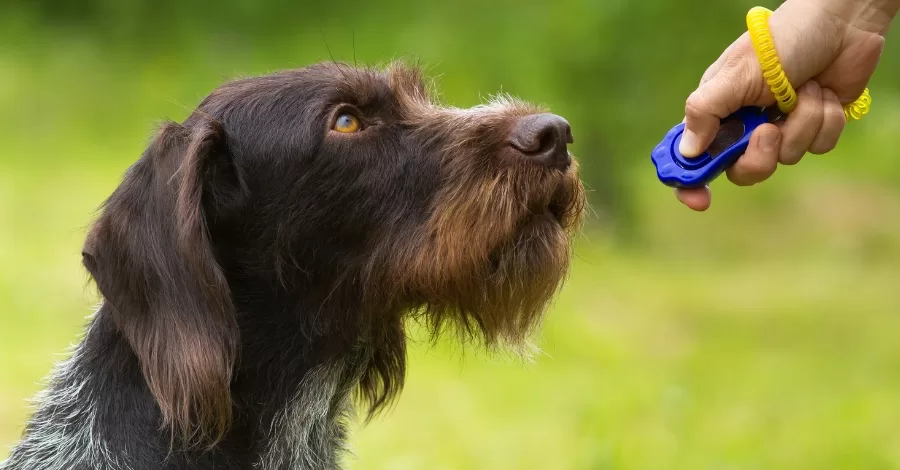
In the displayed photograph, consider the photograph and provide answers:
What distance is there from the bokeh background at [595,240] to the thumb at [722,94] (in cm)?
119

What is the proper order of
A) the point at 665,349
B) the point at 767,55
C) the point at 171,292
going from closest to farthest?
the point at 171,292 < the point at 767,55 < the point at 665,349

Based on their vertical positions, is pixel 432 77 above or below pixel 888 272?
above

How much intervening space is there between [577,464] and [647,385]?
2.31 metres

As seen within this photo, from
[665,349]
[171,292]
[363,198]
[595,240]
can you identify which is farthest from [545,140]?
[595,240]

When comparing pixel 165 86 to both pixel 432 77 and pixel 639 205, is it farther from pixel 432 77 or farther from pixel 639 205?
pixel 432 77

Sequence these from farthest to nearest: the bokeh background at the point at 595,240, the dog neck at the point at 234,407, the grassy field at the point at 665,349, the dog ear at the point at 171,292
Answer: the bokeh background at the point at 595,240 → the grassy field at the point at 665,349 → the dog neck at the point at 234,407 → the dog ear at the point at 171,292

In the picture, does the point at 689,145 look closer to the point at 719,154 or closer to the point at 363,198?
the point at 719,154

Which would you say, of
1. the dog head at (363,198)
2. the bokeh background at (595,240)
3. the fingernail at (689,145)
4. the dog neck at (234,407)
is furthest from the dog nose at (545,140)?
the bokeh background at (595,240)

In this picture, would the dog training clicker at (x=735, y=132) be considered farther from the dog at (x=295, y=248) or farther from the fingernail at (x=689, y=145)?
the dog at (x=295, y=248)

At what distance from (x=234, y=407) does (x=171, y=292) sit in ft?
1.49

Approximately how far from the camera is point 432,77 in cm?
406

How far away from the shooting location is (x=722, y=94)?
3.13 metres

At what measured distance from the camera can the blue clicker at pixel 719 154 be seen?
10.6 feet

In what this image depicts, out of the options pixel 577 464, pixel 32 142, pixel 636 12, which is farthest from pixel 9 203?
pixel 577 464
